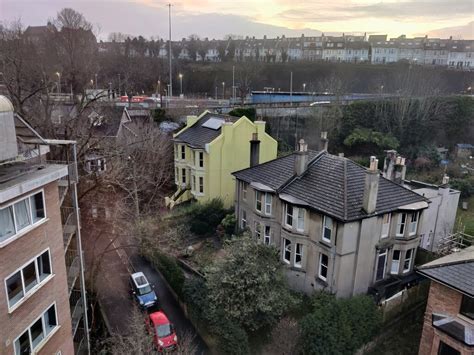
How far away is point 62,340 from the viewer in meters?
13.1

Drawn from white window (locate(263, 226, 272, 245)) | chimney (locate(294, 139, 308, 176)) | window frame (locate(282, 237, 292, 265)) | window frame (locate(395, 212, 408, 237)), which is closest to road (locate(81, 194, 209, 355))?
window frame (locate(282, 237, 292, 265))

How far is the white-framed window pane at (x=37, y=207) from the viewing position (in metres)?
11.3

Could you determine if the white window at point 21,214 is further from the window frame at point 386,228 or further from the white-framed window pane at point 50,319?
the window frame at point 386,228

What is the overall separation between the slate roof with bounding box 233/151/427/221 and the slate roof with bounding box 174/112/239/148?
9.87 m

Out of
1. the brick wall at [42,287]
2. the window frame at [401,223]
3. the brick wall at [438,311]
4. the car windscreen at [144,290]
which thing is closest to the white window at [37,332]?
the brick wall at [42,287]

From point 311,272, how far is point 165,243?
1062 cm

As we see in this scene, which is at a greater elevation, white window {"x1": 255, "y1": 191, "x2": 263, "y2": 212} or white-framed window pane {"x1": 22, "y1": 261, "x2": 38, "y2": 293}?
white-framed window pane {"x1": 22, "y1": 261, "x2": 38, "y2": 293}

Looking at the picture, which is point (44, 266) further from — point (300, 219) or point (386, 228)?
point (386, 228)

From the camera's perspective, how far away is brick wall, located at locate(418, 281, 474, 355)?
14.8 m

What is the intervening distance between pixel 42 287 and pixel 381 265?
718 inches

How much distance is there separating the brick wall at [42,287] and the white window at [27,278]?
0.20 m

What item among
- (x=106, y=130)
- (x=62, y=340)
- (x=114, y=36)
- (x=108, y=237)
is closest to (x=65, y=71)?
(x=106, y=130)

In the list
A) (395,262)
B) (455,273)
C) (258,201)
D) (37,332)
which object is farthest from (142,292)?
(455,273)

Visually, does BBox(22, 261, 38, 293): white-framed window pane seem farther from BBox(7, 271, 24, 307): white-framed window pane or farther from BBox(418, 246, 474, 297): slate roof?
BBox(418, 246, 474, 297): slate roof
